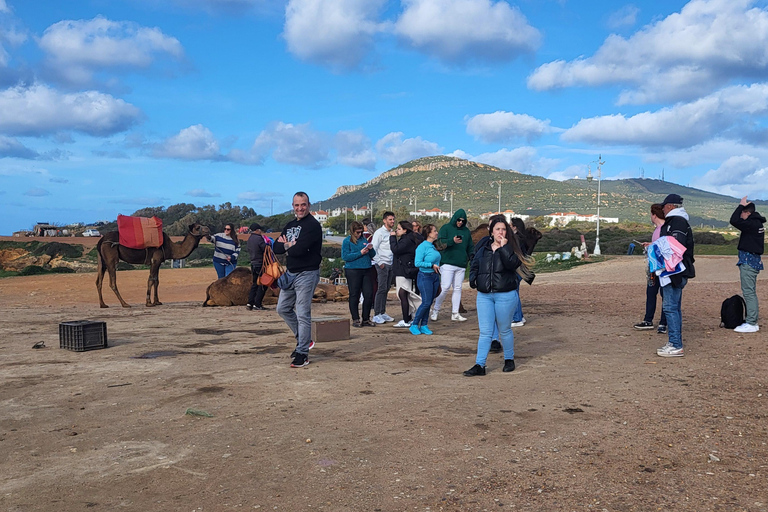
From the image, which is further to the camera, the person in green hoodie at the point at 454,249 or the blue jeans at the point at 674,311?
the person in green hoodie at the point at 454,249

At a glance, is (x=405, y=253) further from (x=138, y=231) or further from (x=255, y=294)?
(x=138, y=231)

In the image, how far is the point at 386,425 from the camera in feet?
18.9

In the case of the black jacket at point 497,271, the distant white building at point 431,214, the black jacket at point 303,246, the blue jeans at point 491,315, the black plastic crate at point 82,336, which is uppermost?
the distant white building at point 431,214

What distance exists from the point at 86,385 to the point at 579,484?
5.47 meters

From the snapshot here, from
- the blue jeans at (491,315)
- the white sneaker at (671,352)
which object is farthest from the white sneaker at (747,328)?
the blue jeans at (491,315)

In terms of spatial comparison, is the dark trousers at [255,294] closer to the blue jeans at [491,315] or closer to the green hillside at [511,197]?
the blue jeans at [491,315]

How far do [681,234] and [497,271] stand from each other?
2808 mm

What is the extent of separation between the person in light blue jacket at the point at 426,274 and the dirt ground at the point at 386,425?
417 millimetres

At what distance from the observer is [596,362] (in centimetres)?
848

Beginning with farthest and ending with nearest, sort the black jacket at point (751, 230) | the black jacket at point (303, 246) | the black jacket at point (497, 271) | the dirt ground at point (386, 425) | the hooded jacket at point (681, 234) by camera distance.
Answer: the black jacket at point (751, 230), the hooded jacket at point (681, 234), the black jacket at point (303, 246), the black jacket at point (497, 271), the dirt ground at point (386, 425)

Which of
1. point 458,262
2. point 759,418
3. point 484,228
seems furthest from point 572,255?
point 759,418

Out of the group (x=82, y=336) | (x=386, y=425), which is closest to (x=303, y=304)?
(x=386, y=425)

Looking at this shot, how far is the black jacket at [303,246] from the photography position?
813 centimetres

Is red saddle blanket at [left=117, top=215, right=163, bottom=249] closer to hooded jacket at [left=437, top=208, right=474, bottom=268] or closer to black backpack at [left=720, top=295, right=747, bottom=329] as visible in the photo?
hooded jacket at [left=437, top=208, right=474, bottom=268]
